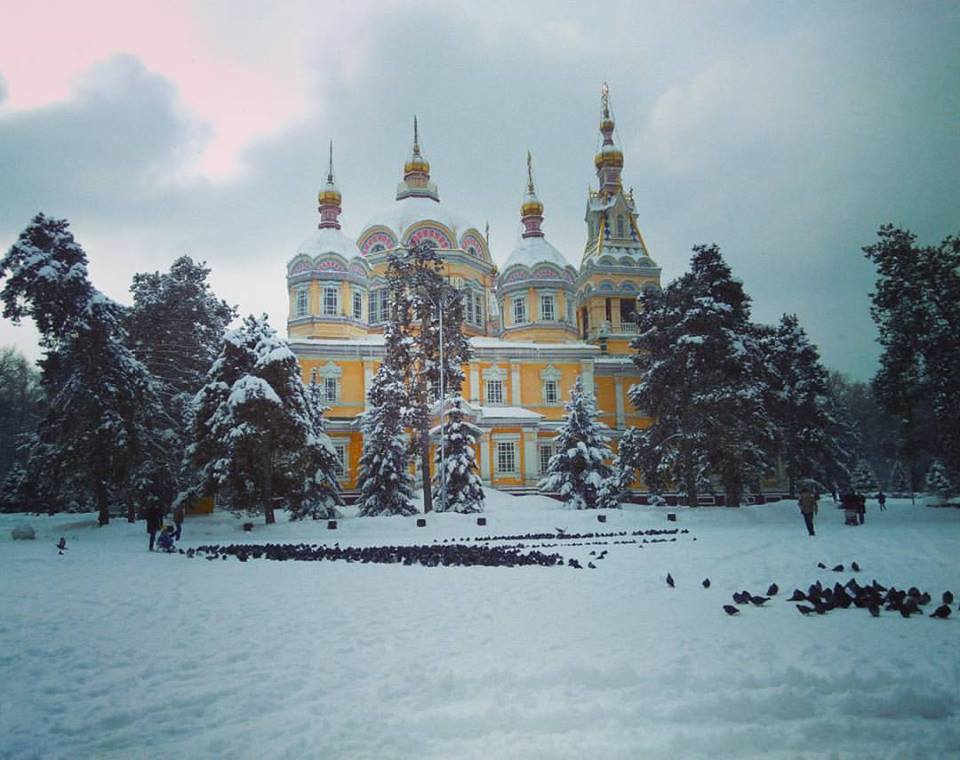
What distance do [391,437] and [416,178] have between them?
27.3 meters

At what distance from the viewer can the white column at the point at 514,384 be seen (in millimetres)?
42688

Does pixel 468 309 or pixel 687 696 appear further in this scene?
pixel 468 309

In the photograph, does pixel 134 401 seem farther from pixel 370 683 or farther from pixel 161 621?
pixel 370 683

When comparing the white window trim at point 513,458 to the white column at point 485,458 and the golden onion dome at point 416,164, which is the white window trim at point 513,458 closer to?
the white column at point 485,458

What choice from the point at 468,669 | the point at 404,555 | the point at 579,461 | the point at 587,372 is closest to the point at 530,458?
the point at 587,372

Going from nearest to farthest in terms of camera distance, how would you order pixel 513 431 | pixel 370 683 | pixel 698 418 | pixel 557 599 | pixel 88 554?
pixel 370 683 → pixel 557 599 → pixel 88 554 → pixel 698 418 → pixel 513 431

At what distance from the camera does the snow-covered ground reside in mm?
4465

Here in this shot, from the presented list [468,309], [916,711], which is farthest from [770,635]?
[468,309]

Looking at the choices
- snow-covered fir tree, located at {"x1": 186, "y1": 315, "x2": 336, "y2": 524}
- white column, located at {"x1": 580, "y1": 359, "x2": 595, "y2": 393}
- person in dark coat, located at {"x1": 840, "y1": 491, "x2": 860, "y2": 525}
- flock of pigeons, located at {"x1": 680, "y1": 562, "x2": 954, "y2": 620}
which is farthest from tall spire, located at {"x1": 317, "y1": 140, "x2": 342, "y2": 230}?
flock of pigeons, located at {"x1": 680, "y1": 562, "x2": 954, "y2": 620}

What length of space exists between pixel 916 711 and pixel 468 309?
142ft

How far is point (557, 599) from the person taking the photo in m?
8.74

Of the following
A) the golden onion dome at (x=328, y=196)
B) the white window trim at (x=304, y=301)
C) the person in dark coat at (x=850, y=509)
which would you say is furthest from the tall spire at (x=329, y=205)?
the person in dark coat at (x=850, y=509)

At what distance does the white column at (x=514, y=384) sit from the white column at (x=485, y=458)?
168 inches

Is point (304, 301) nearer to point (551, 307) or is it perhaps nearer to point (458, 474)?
point (551, 307)
